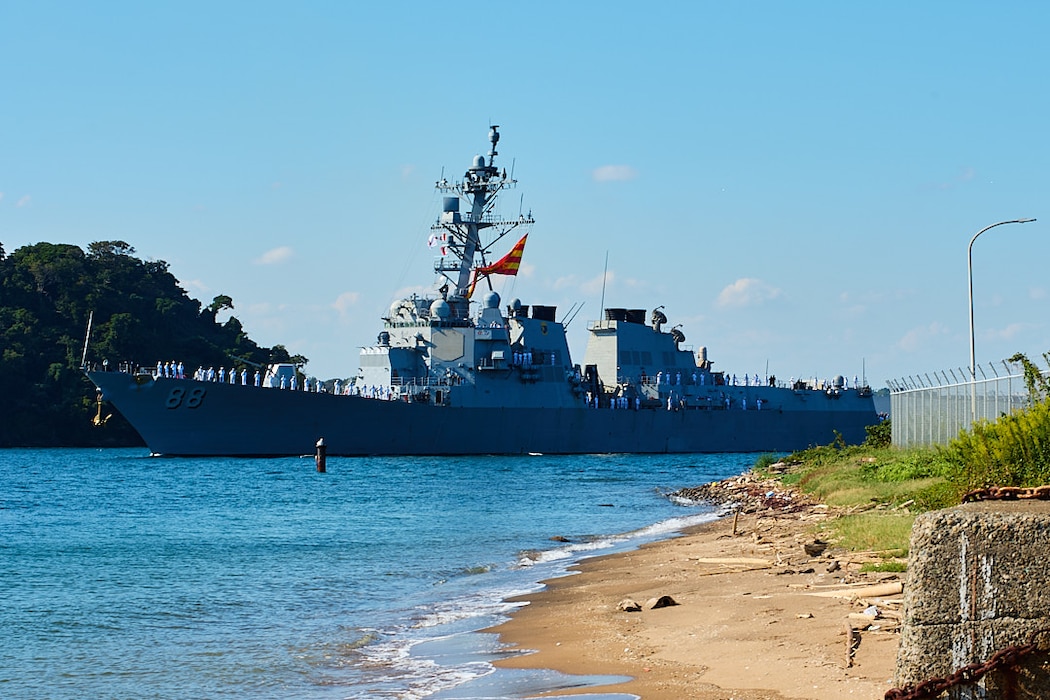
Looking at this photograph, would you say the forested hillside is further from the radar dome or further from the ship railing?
the ship railing

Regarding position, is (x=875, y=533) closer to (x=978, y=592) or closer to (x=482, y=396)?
A: (x=978, y=592)

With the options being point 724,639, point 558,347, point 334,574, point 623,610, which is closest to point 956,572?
point 724,639

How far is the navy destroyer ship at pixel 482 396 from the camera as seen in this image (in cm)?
4994

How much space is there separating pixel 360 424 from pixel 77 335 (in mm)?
33981

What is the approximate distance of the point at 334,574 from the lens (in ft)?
55.5

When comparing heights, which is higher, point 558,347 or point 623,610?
point 558,347

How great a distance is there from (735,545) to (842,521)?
1.41 meters

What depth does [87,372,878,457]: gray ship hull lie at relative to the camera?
162ft

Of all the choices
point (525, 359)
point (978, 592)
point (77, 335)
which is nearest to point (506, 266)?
point (525, 359)

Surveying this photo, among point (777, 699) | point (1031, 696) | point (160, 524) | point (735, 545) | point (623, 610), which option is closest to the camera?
point (1031, 696)

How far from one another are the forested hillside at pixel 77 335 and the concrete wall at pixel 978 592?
240ft

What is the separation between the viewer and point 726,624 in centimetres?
937

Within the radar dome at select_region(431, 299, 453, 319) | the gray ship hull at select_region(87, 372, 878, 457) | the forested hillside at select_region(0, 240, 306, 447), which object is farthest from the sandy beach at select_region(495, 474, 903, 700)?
the forested hillside at select_region(0, 240, 306, 447)

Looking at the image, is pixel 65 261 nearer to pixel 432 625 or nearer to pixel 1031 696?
pixel 432 625
